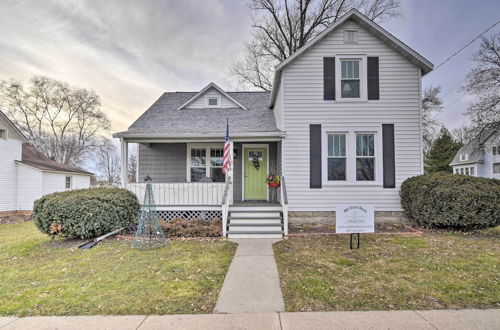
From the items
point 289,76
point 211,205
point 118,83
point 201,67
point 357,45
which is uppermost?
point 201,67

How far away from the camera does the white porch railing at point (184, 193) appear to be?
8617 mm

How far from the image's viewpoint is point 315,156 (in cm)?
845

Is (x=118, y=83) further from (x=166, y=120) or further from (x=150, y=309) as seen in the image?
(x=150, y=309)

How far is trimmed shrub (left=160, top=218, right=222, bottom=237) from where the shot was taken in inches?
291

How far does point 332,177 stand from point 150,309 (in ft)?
22.4

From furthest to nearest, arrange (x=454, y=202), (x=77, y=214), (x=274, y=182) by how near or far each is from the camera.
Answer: (x=274, y=182) → (x=454, y=202) → (x=77, y=214)

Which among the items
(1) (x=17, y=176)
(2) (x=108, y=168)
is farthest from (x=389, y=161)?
(2) (x=108, y=168)

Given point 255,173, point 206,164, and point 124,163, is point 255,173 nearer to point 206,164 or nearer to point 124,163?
point 206,164

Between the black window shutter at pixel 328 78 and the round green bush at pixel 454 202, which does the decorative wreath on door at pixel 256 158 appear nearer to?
the black window shutter at pixel 328 78

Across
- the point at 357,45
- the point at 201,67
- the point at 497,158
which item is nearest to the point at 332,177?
the point at 357,45

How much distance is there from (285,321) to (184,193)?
6325 mm

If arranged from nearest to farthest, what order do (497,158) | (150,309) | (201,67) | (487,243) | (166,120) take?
(150,309), (487,243), (166,120), (201,67), (497,158)

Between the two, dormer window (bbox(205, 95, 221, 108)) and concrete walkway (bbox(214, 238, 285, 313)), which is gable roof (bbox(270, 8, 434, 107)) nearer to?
dormer window (bbox(205, 95, 221, 108))

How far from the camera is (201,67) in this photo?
15.7 meters
